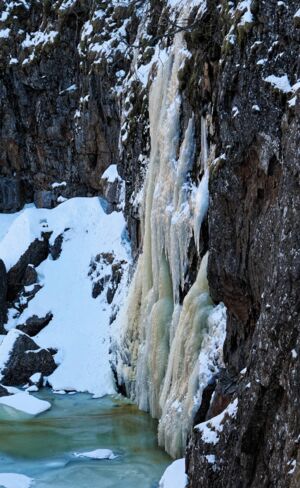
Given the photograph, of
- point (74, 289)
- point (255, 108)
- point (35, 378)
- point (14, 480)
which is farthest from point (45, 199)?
point (255, 108)

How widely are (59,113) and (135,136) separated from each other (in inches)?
249

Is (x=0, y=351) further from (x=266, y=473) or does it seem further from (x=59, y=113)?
(x=266, y=473)

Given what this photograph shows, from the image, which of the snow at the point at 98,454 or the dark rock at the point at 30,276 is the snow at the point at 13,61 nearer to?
the dark rock at the point at 30,276

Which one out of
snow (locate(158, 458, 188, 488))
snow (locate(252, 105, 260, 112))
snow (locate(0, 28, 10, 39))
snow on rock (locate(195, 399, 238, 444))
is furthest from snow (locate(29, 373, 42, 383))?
snow (locate(0, 28, 10, 39))

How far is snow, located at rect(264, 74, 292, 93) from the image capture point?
23.7ft

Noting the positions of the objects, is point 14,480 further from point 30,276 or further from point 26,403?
point 30,276

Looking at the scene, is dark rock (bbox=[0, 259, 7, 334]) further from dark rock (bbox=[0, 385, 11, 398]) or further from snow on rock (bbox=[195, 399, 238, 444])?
snow on rock (bbox=[195, 399, 238, 444])

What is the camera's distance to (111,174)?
18859 mm

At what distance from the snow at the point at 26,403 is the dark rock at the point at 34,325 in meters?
3.22

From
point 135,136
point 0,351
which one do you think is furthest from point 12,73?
point 0,351

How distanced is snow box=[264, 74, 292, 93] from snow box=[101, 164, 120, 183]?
11253 millimetres

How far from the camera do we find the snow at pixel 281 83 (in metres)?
7.22

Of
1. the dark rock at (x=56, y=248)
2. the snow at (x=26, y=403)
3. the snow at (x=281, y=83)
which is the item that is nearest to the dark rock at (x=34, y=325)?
the dark rock at (x=56, y=248)

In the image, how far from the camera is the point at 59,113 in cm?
2106
